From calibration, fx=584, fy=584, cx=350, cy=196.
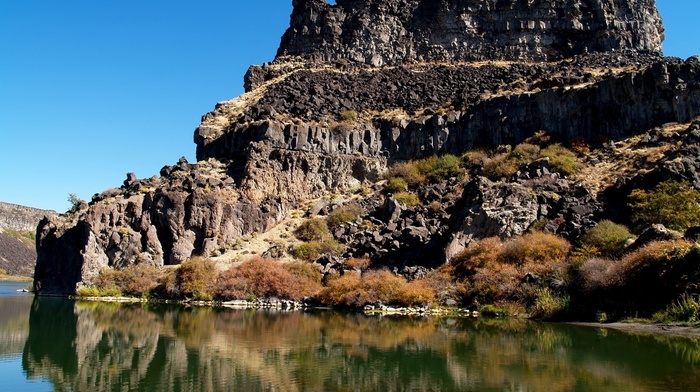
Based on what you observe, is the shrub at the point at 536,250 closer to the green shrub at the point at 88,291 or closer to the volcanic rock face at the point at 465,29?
the green shrub at the point at 88,291

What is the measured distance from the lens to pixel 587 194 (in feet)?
141

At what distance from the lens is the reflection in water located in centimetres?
1534

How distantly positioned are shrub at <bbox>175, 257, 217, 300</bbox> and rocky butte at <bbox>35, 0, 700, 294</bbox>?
370 cm

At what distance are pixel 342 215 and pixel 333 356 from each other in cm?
3431

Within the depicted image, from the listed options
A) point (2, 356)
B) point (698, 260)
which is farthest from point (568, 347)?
point (2, 356)

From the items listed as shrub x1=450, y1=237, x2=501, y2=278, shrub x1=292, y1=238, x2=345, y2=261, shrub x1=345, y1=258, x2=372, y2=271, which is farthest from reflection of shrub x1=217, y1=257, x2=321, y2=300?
shrub x1=450, y1=237, x2=501, y2=278

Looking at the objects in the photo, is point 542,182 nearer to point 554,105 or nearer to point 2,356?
point 554,105

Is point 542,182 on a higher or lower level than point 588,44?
lower

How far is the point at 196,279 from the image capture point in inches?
1758

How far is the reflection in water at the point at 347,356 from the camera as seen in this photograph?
15336 mm

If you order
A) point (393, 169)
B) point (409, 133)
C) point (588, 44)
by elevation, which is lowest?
point (393, 169)

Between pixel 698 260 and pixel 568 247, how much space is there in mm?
10141

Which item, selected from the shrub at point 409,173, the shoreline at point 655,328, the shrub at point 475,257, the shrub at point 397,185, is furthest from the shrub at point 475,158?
the shoreline at point 655,328

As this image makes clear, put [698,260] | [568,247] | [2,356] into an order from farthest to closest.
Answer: [568,247] → [698,260] → [2,356]
